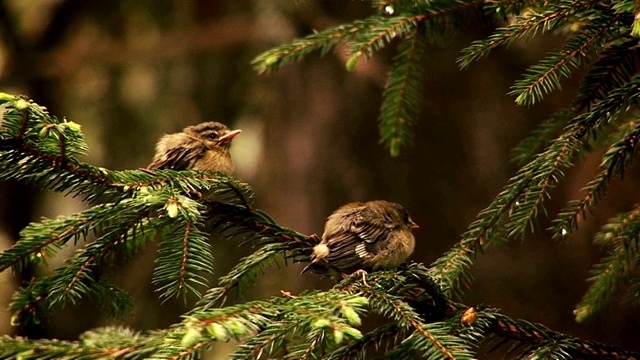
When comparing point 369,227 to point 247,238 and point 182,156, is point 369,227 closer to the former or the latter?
point 247,238

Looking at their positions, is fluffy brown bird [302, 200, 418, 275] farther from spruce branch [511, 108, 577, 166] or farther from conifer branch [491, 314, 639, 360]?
conifer branch [491, 314, 639, 360]

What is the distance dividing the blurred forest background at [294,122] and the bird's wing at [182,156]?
110 cm

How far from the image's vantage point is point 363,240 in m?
2.90

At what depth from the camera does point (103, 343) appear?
1.48 m

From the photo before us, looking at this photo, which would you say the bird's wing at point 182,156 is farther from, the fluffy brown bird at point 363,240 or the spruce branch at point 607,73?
the spruce branch at point 607,73

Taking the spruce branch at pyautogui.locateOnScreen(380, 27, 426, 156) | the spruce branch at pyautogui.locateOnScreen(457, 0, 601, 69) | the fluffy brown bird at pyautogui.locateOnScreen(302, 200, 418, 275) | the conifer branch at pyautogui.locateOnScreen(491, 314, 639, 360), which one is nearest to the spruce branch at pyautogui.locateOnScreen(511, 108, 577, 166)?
the spruce branch at pyautogui.locateOnScreen(457, 0, 601, 69)

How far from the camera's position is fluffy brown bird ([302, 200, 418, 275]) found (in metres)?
2.68

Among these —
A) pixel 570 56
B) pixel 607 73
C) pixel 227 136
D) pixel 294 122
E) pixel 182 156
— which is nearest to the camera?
pixel 570 56

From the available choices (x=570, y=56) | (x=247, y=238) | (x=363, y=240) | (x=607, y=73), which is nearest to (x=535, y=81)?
(x=570, y=56)

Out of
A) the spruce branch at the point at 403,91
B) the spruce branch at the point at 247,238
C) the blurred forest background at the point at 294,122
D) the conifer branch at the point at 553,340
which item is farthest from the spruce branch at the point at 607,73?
Answer: the spruce branch at the point at 247,238

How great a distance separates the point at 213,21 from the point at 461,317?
6.70 meters

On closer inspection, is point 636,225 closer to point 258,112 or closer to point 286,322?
point 286,322

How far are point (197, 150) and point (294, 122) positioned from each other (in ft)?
7.81

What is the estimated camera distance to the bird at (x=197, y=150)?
328cm
